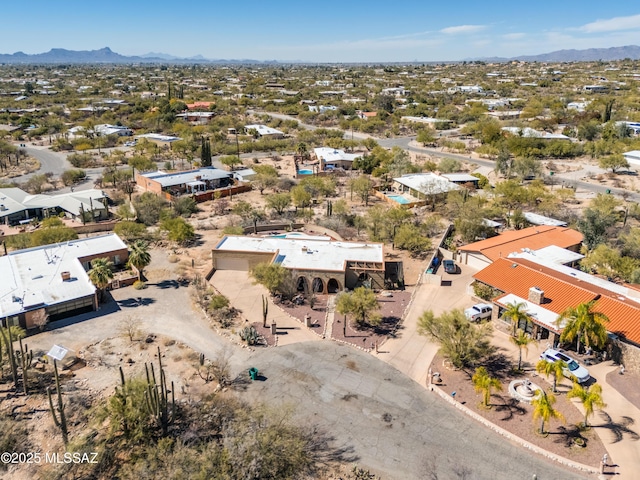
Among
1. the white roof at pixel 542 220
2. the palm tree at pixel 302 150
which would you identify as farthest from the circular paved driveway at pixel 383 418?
the palm tree at pixel 302 150

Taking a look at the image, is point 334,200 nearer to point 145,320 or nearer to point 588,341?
point 145,320

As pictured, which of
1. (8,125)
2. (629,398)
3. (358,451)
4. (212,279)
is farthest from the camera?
(8,125)

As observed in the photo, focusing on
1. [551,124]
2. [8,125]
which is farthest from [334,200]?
[8,125]

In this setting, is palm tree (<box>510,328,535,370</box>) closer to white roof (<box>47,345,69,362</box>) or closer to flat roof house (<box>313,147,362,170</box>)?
white roof (<box>47,345,69,362</box>)

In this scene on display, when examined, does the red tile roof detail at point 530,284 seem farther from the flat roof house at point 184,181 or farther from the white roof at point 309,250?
the flat roof house at point 184,181

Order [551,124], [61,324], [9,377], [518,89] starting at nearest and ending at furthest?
1. [9,377]
2. [61,324]
3. [551,124]
4. [518,89]

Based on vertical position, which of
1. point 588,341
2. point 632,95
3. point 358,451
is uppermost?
point 632,95
